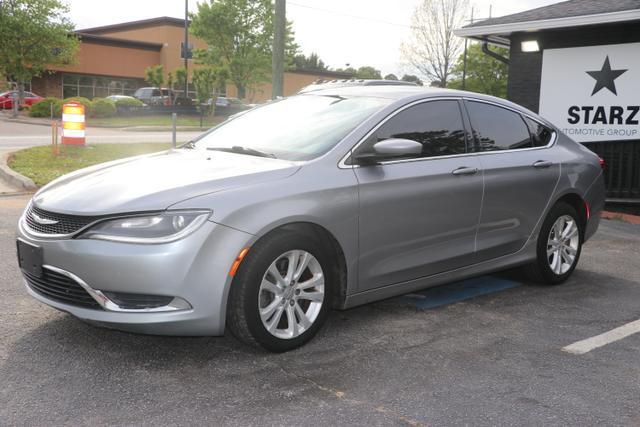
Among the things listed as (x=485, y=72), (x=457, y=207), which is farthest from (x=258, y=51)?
(x=457, y=207)

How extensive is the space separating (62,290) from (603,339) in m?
3.40

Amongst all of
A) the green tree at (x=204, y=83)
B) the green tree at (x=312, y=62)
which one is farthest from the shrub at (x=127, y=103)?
the green tree at (x=312, y=62)

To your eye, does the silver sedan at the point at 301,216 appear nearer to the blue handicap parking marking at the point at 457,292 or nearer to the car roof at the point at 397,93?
the car roof at the point at 397,93

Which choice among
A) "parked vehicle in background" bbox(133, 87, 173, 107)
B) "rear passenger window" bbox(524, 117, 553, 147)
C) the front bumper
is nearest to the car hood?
the front bumper

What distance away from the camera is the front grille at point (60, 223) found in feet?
12.1

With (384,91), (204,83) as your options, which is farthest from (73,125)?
(204,83)

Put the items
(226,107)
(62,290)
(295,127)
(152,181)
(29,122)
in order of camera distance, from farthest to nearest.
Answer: (226,107)
(29,122)
(295,127)
(152,181)
(62,290)

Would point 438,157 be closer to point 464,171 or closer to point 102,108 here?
point 464,171

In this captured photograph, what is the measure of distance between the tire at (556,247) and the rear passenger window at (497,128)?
68 centimetres

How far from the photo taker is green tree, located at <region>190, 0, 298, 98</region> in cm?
4156

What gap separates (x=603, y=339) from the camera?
455 cm

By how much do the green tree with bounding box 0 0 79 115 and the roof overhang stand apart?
28.3 metres

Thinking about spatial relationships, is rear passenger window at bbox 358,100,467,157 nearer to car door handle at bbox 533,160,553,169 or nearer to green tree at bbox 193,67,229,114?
car door handle at bbox 533,160,553,169

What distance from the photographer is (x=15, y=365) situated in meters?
3.75
